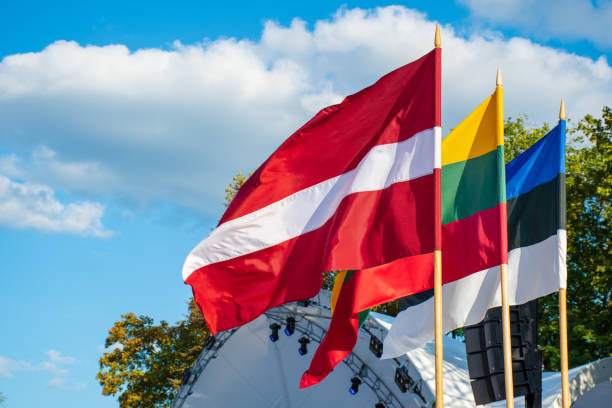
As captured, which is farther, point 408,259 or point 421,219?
point 408,259

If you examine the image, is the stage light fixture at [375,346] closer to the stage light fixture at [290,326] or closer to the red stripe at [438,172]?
the stage light fixture at [290,326]

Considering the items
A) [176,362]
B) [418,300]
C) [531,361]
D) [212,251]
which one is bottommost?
[531,361]

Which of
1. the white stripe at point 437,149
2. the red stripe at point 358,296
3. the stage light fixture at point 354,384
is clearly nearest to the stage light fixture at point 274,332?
the stage light fixture at point 354,384

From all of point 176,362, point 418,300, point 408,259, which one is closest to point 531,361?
point 418,300

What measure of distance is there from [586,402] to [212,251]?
9.70 metres

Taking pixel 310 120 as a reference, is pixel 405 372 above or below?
below

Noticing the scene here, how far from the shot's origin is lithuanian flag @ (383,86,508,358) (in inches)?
274

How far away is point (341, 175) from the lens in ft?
23.8

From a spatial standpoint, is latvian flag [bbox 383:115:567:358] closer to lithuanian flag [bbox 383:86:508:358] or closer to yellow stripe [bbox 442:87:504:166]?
lithuanian flag [bbox 383:86:508:358]

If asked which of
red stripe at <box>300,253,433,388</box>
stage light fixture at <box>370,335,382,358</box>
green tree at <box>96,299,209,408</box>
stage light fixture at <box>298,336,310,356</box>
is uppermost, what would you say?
green tree at <box>96,299,209,408</box>

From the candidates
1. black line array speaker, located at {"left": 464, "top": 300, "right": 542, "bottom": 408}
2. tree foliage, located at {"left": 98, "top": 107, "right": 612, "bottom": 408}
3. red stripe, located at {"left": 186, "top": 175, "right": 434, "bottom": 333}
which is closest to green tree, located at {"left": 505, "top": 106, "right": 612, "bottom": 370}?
tree foliage, located at {"left": 98, "top": 107, "right": 612, "bottom": 408}

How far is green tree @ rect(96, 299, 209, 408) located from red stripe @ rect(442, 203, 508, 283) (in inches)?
804

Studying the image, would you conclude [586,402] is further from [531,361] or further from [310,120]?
[310,120]

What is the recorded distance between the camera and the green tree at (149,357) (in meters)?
26.2
